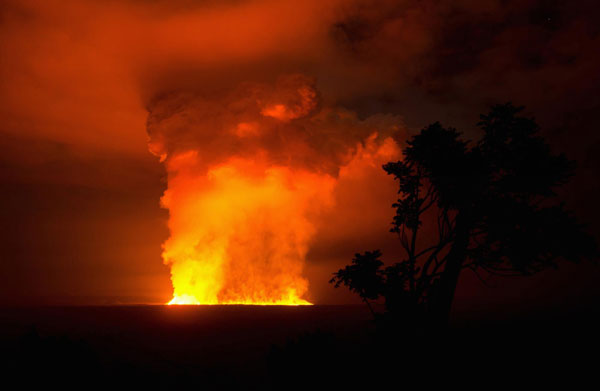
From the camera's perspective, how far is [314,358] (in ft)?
56.6

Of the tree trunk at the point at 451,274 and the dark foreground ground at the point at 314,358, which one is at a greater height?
the tree trunk at the point at 451,274

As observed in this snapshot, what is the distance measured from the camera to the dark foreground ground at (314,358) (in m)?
15.9

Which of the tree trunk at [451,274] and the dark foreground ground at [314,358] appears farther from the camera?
the tree trunk at [451,274]

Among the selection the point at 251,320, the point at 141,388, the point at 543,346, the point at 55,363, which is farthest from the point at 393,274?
the point at 251,320

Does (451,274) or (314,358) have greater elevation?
(451,274)

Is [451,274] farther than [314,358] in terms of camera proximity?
Yes

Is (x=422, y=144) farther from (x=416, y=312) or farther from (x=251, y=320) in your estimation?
(x=251, y=320)

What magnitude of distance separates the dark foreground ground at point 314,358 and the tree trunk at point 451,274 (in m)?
1.04

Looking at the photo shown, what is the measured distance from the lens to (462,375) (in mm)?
15641

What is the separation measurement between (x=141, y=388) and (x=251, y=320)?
17.2m

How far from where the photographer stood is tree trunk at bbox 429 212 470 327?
18.4m

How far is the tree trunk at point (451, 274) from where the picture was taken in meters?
18.4

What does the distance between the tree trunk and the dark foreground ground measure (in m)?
1.04

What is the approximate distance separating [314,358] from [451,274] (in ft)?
20.5
